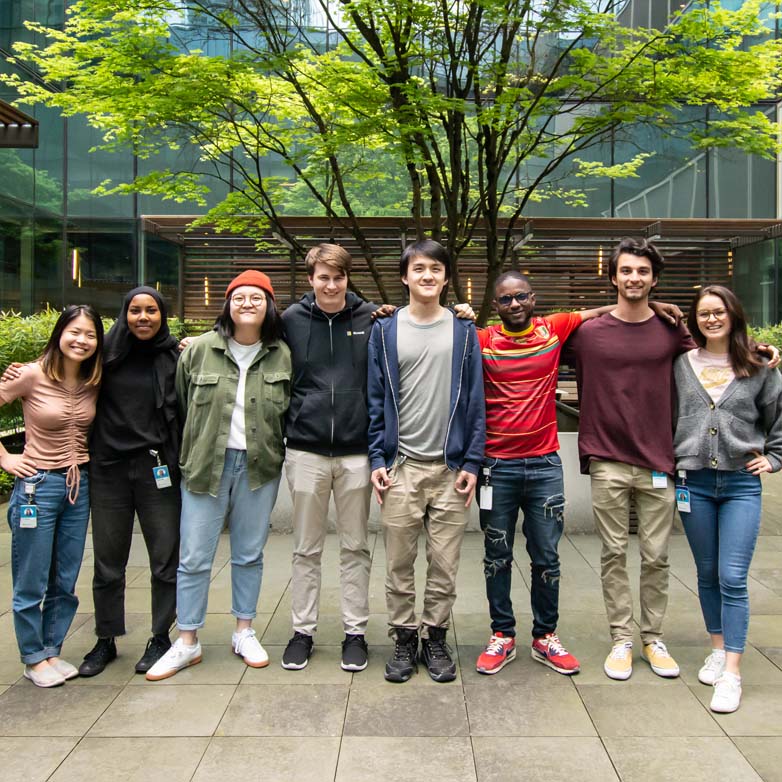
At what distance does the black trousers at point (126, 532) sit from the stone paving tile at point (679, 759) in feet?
7.80

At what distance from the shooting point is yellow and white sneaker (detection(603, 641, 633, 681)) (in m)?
3.87

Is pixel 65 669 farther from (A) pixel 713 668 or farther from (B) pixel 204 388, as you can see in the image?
(A) pixel 713 668

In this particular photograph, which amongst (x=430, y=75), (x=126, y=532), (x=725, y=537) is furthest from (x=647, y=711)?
(x=430, y=75)

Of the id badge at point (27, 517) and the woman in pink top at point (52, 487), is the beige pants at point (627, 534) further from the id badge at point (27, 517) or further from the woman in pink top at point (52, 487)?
the id badge at point (27, 517)

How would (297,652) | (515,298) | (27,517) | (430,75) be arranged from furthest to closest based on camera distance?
1. (430,75)
2. (297,652)
3. (515,298)
4. (27,517)

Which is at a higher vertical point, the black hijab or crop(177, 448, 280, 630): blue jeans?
the black hijab

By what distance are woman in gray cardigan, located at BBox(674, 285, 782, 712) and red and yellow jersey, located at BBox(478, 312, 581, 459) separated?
69cm

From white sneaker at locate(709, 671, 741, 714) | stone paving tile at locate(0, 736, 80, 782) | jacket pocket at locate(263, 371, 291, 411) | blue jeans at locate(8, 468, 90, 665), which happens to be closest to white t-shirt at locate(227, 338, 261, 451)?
jacket pocket at locate(263, 371, 291, 411)

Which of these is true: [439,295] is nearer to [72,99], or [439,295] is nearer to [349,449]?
[349,449]

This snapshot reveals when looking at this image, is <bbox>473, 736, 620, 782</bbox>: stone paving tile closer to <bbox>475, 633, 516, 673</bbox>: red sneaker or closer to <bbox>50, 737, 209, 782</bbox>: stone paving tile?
<bbox>475, 633, 516, 673</bbox>: red sneaker

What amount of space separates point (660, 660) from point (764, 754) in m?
0.85

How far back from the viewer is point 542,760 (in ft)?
10.1

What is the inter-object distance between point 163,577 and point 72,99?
17.0 ft

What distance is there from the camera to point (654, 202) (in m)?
15.7
